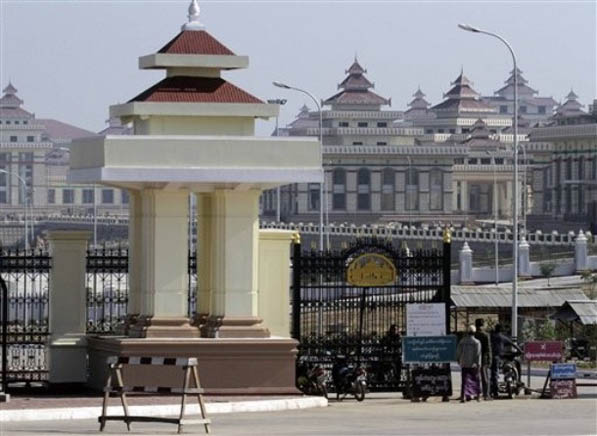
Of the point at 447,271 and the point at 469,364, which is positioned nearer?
the point at 469,364

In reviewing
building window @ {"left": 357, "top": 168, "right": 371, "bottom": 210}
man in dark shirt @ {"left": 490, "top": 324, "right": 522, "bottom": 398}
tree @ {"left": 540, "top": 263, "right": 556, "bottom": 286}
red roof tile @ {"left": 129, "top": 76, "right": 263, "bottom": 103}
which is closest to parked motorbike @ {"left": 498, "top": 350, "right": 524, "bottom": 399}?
man in dark shirt @ {"left": 490, "top": 324, "right": 522, "bottom": 398}

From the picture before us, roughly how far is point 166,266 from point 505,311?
20.3 meters

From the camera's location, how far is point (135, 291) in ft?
95.0

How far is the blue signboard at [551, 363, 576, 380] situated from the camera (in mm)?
30109

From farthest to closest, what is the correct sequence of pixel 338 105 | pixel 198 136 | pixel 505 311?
pixel 338 105, pixel 505 311, pixel 198 136

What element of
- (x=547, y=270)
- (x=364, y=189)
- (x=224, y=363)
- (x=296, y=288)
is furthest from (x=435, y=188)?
(x=224, y=363)

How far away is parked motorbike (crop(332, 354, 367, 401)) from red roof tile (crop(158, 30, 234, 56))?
390cm

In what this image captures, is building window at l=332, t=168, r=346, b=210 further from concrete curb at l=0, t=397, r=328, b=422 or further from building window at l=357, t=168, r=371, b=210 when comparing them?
concrete curb at l=0, t=397, r=328, b=422

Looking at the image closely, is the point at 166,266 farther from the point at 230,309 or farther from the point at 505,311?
the point at 505,311

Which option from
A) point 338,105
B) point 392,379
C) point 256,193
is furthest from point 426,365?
point 338,105

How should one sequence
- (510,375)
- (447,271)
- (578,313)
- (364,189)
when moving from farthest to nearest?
(364,189), (578,313), (510,375), (447,271)

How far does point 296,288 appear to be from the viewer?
29.8 meters

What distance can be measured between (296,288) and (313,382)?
121 centimetres

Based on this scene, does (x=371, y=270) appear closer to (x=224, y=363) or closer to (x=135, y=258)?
(x=224, y=363)
